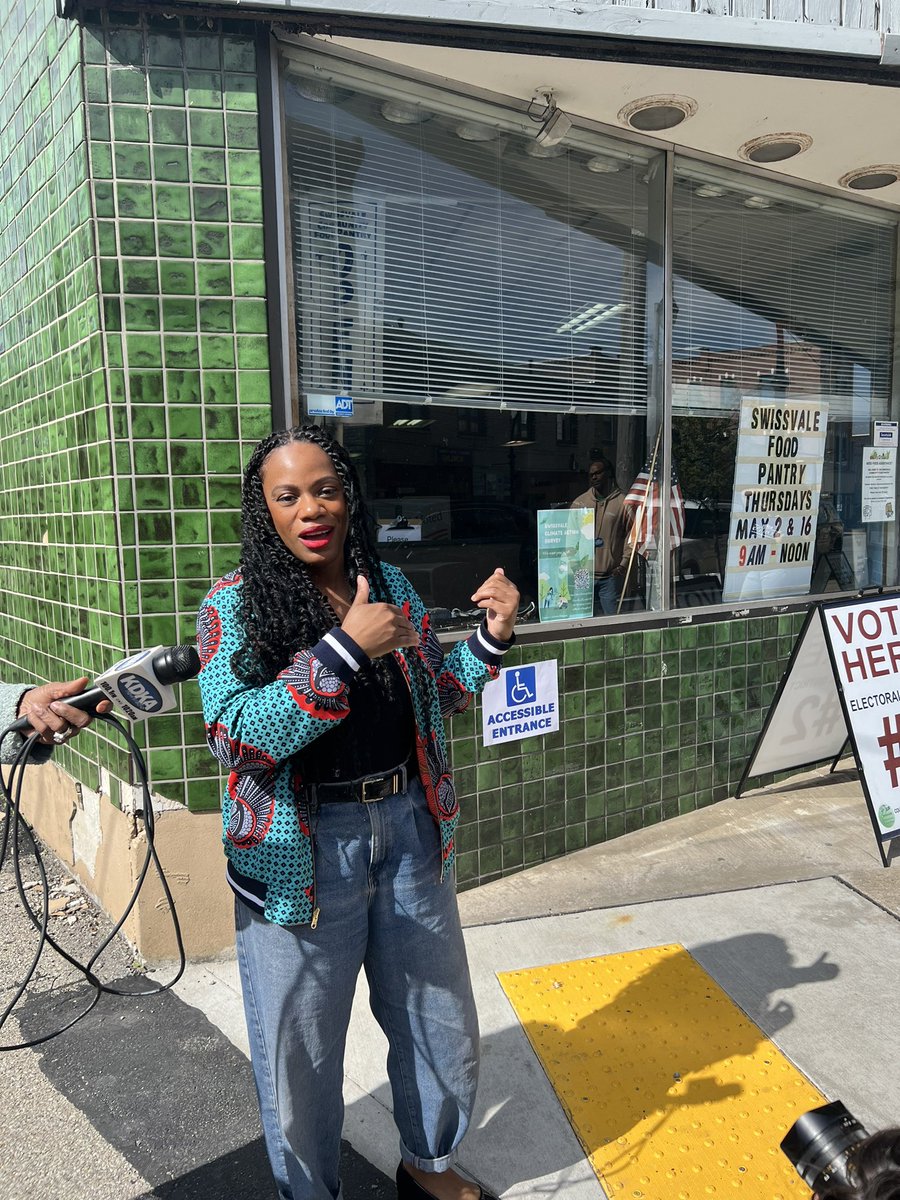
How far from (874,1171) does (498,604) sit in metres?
1.29

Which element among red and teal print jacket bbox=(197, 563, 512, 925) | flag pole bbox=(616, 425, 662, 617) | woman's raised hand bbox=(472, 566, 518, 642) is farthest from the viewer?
flag pole bbox=(616, 425, 662, 617)

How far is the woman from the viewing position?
1.77 m

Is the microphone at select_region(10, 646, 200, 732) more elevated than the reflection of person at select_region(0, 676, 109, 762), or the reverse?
the microphone at select_region(10, 646, 200, 732)

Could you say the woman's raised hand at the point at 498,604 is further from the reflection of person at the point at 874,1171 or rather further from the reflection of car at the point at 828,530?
the reflection of car at the point at 828,530

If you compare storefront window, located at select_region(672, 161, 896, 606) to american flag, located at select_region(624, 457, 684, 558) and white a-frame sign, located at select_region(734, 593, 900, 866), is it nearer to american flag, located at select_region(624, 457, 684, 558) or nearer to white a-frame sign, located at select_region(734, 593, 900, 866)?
american flag, located at select_region(624, 457, 684, 558)

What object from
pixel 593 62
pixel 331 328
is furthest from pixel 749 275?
pixel 331 328

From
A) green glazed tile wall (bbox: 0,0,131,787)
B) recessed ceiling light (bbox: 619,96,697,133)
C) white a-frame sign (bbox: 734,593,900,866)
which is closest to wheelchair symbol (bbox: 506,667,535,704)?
white a-frame sign (bbox: 734,593,900,866)

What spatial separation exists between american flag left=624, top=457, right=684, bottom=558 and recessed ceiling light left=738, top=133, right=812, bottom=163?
1653mm

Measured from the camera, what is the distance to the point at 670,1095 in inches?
103

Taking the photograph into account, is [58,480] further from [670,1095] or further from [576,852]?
[670,1095]

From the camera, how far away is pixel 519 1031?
116 inches

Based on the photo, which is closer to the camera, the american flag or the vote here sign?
the vote here sign

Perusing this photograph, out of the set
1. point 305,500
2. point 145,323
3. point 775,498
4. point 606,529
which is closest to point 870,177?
point 775,498

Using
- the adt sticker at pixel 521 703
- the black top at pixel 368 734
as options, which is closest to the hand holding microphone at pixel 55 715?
the black top at pixel 368 734
